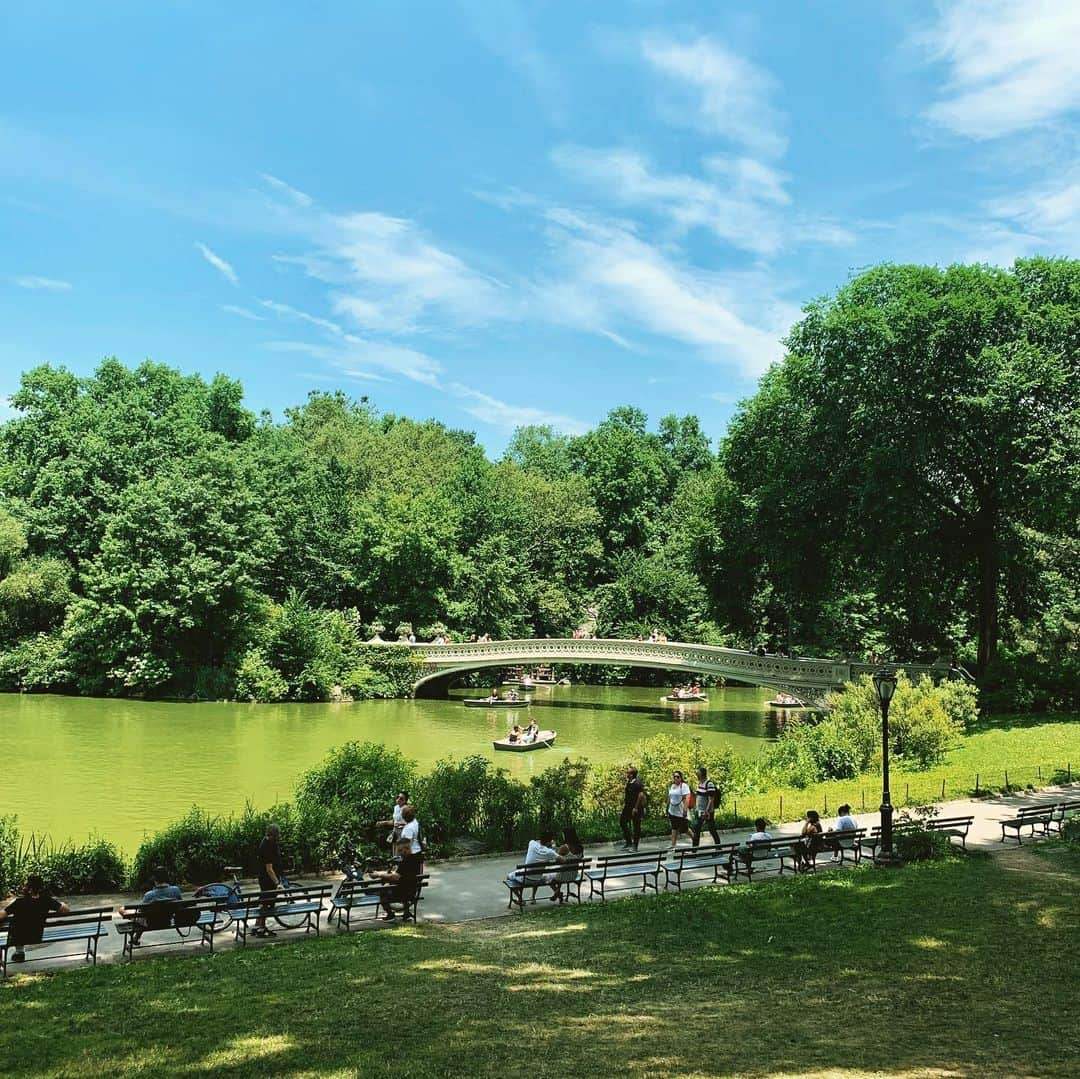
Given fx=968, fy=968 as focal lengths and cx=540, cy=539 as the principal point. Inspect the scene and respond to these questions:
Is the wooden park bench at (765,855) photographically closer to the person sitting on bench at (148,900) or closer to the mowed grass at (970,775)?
the mowed grass at (970,775)

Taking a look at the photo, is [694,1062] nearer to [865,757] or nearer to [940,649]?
[865,757]

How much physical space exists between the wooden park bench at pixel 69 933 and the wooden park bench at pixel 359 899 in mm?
2728

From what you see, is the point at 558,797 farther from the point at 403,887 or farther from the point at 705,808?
the point at 403,887

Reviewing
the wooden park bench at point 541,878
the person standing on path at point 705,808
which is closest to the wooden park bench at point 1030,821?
the person standing on path at point 705,808

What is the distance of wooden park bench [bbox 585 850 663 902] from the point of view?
13875 mm

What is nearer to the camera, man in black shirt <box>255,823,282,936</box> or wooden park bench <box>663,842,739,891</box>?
man in black shirt <box>255,823,282,936</box>

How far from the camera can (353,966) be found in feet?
33.0

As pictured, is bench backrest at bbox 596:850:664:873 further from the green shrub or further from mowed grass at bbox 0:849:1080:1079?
the green shrub

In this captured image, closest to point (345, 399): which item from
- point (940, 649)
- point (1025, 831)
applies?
point (940, 649)

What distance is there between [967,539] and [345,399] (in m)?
77.5

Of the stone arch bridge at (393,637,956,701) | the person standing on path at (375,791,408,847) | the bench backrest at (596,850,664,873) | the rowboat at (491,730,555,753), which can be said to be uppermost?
the stone arch bridge at (393,637,956,701)

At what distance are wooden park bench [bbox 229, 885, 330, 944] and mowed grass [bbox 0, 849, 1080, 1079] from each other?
47 centimetres

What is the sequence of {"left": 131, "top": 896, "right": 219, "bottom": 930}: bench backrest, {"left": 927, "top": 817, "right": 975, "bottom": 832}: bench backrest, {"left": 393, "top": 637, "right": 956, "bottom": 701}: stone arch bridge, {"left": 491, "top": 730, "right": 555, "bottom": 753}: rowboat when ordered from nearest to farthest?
{"left": 131, "top": 896, "right": 219, "bottom": 930}: bench backrest, {"left": 927, "top": 817, "right": 975, "bottom": 832}: bench backrest, {"left": 491, "top": 730, "right": 555, "bottom": 753}: rowboat, {"left": 393, "top": 637, "right": 956, "bottom": 701}: stone arch bridge

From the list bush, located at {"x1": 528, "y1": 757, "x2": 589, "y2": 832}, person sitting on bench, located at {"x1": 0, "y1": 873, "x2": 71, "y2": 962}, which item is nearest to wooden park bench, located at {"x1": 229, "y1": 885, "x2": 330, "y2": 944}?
person sitting on bench, located at {"x1": 0, "y1": 873, "x2": 71, "y2": 962}
